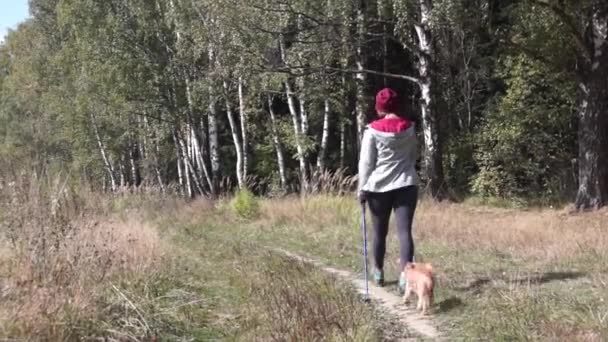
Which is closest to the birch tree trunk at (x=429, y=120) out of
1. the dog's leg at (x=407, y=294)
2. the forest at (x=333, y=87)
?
the forest at (x=333, y=87)

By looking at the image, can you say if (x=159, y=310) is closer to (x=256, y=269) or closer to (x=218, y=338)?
(x=218, y=338)

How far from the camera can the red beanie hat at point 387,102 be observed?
627 centimetres

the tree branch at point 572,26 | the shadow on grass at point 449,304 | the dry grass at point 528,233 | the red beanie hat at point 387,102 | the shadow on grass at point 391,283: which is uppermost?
the tree branch at point 572,26

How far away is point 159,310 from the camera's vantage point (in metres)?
5.56

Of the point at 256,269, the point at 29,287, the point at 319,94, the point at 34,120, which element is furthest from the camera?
the point at 34,120

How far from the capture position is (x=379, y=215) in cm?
647

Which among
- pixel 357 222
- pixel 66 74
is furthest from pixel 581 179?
pixel 66 74

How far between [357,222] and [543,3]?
6301mm

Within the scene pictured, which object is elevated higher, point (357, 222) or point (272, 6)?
point (272, 6)

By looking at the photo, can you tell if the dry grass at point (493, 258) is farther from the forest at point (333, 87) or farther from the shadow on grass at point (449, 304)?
the forest at point (333, 87)

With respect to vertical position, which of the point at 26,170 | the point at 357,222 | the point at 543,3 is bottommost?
the point at 357,222

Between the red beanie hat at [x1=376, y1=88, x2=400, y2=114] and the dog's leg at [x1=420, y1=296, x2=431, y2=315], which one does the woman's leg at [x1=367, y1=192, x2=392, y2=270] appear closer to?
the red beanie hat at [x1=376, y1=88, x2=400, y2=114]

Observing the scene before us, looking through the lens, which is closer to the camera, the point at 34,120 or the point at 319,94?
the point at 319,94

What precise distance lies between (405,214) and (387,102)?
1038 millimetres
